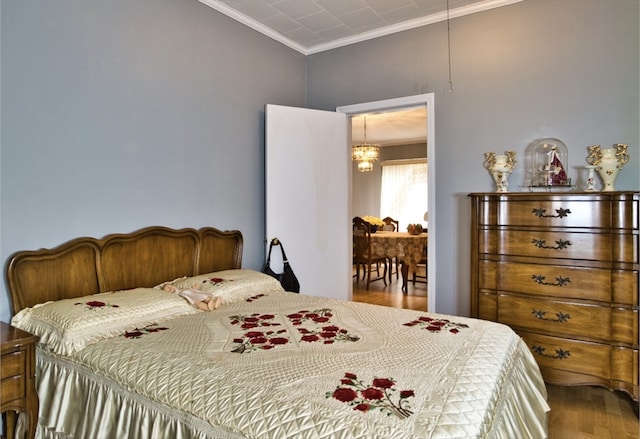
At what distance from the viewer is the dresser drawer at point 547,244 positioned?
229cm

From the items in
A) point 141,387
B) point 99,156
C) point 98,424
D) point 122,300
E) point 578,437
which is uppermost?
point 99,156

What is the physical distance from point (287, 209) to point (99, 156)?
1486mm

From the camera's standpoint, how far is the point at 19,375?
159 centimetres

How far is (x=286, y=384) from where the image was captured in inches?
50.4

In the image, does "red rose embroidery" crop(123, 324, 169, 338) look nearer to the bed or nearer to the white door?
the bed

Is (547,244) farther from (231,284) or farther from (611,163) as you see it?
(231,284)


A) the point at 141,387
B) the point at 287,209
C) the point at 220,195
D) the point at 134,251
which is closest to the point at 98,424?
the point at 141,387

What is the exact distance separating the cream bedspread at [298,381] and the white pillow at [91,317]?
2.2 inches

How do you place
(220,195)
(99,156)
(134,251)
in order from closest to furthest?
(99,156)
(134,251)
(220,195)

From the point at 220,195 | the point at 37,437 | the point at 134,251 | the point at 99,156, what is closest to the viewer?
the point at 37,437

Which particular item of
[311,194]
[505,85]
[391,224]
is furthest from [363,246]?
[505,85]

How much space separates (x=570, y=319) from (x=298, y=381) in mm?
1893

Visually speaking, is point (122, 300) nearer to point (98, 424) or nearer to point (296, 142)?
point (98, 424)

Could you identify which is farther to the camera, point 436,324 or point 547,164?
point 547,164
